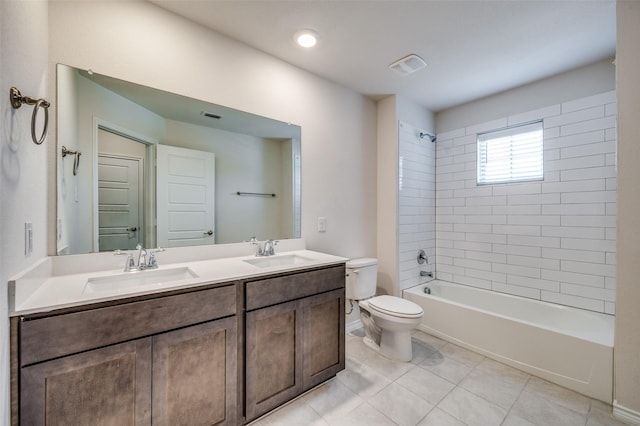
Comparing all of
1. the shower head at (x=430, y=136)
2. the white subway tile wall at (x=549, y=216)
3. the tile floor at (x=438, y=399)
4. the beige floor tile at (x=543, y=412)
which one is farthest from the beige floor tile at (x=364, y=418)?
the shower head at (x=430, y=136)

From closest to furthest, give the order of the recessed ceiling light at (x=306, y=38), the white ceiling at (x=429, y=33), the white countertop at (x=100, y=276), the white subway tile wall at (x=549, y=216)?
the white countertop at (x=100, y=276) → the white ceiling at (x=429, y=33) → the recessed ceiling light at (x=306, y=38) → the white subway tile wall at (x=549, y=216)

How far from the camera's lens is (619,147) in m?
1.61

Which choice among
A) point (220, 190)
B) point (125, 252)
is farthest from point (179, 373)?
point (220, 190)

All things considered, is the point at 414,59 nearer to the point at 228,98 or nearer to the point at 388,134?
the point at 388,134

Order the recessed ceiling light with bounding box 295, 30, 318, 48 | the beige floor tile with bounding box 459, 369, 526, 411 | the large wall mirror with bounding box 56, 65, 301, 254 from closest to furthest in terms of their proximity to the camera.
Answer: the large wall mirror with bounding box 56, 65, 301, 254 < the beige floor tile with bounding box 459, 369, 526, 411 < the recessed ceiling light with bounding box 295, 30, 318, 48

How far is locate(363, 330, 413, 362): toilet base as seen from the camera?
222cm

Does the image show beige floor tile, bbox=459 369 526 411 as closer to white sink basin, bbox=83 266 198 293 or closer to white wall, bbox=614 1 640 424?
white wall, bbox=614 1 640 424

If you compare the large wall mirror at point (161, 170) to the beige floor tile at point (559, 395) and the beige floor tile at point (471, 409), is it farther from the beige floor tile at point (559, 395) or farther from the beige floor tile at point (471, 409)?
the beige floor tile at point (559, 395)

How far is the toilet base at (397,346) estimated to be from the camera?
7.29 feet

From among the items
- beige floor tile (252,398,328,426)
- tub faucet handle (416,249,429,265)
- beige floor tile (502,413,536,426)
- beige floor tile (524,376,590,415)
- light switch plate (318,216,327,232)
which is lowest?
beige floor tile (524,376,590,415)

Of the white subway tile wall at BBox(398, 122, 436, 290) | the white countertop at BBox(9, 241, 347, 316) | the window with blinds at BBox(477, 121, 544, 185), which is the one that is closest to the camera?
the white countertop at BBox(9, 241, 347, 316)

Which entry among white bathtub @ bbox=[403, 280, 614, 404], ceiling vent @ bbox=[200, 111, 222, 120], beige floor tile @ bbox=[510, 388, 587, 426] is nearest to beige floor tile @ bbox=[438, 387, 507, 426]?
beige floor tile @ bbox=[510, 388, 587, 426]

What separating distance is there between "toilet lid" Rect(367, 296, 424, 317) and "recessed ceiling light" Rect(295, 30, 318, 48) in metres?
2.14

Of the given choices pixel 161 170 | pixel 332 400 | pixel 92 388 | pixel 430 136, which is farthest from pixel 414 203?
pixel 92 388
